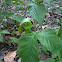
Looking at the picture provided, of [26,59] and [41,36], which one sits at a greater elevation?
[41,36]

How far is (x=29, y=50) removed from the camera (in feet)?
2.80

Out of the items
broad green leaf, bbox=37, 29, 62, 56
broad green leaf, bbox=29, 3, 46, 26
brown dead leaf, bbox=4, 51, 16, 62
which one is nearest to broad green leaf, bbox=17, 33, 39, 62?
broad green leaf, bbox=37, 29, 62, 56

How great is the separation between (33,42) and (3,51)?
0.88 m

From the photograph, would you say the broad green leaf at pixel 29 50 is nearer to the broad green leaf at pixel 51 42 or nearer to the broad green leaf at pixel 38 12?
the broad green leaf at pixel 51 42

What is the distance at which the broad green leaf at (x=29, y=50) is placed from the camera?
84 cm

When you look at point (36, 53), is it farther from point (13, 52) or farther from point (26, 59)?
point (13, 52)

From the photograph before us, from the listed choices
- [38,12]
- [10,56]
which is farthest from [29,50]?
[10,56]

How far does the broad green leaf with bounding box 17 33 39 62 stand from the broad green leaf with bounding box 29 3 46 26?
0.18m

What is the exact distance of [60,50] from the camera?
87 cm

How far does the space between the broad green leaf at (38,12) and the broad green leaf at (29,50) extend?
0.59 feet

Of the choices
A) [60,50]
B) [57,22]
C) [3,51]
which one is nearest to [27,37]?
[60,50]

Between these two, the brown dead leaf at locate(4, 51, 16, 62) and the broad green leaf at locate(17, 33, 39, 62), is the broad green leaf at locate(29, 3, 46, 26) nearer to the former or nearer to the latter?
the broad green leaf at locate(17, 33, 39, 62)

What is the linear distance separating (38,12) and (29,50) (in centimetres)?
36

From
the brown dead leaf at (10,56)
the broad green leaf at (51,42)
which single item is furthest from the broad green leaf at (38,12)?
the brown dead leaf at (10,56)
